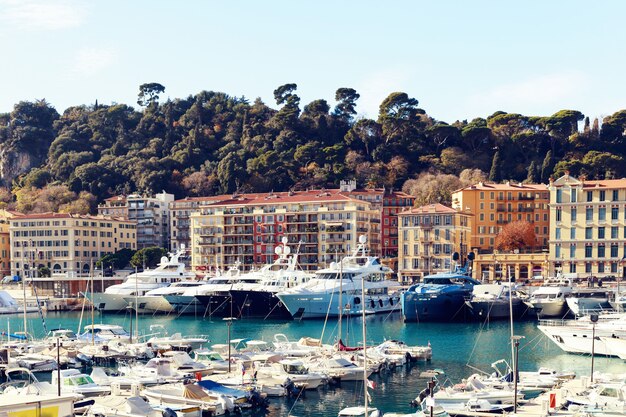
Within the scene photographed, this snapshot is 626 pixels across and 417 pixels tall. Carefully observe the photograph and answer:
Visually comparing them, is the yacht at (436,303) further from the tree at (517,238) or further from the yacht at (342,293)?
the tree at (517,238)

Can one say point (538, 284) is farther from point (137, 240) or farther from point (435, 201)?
point (137, 240)

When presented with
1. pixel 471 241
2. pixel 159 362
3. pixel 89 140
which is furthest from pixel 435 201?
pixel 159 362

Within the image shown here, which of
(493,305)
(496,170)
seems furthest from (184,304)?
(496,170)

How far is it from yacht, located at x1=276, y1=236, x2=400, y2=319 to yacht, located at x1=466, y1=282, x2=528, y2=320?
8766 mm

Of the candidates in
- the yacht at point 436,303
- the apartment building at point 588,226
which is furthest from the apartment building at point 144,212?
the yacht at point 436,303

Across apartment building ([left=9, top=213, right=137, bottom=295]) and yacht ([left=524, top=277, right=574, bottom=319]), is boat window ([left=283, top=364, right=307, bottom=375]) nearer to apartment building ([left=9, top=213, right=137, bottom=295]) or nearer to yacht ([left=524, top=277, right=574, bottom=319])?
yacht ([left=524, top=277, right=574, bottom=319])

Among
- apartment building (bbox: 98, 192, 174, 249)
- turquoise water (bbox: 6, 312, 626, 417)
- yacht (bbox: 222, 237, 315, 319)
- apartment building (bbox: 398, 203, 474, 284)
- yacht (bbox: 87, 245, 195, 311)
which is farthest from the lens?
apartment building (bbox: 98, 192, 174, 249)

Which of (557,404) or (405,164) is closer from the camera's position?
(557,404)

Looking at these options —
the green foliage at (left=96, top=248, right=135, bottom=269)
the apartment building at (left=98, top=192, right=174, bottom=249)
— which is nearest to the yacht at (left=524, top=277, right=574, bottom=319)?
the green foliage at (left=96, top=248, right=135, bottom=269)

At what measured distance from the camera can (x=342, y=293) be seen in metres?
74.4

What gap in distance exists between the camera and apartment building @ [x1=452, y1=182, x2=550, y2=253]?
105m

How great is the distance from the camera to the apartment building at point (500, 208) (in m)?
105

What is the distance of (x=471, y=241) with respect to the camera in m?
105

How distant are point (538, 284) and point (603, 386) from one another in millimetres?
56608
